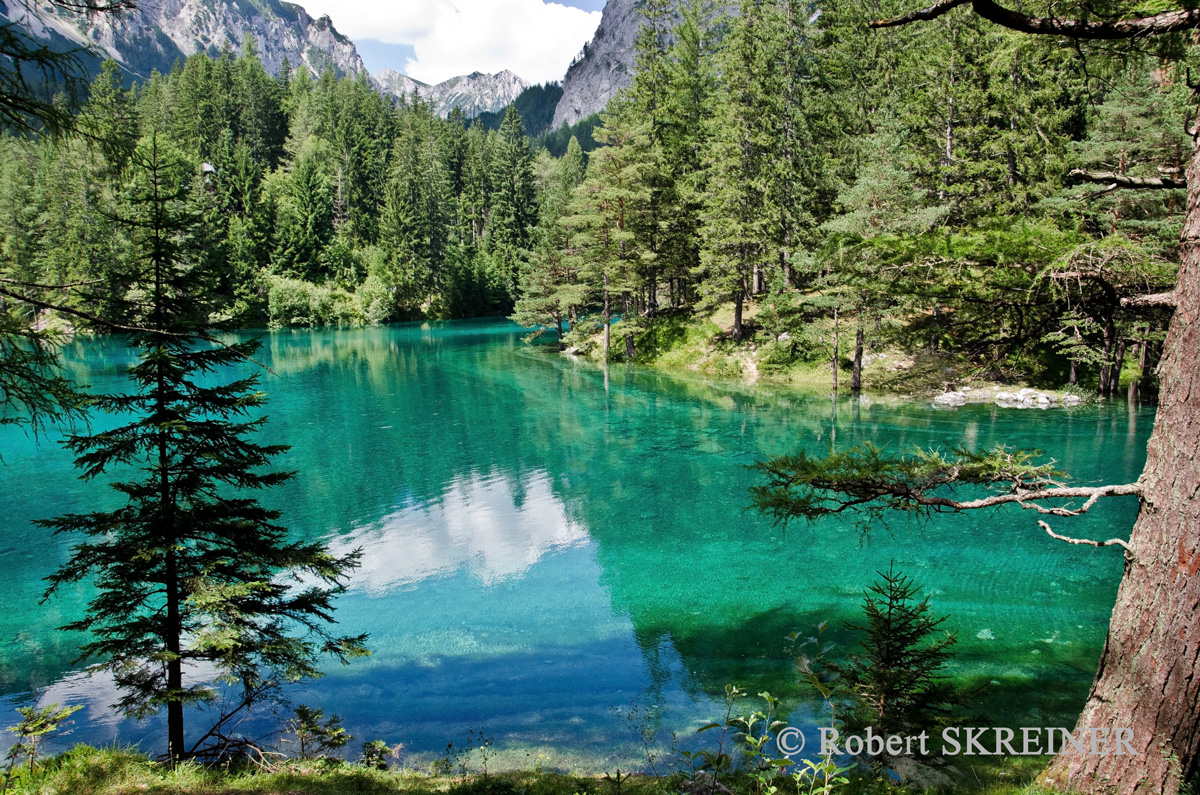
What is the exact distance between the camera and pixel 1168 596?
4.60m

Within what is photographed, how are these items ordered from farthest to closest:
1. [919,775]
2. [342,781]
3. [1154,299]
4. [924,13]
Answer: [342,781] < [919,775] < [1154,299] < [924,13]

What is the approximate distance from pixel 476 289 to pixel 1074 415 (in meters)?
61.0

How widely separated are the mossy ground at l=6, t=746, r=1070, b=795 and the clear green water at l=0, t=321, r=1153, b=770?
5.57ft

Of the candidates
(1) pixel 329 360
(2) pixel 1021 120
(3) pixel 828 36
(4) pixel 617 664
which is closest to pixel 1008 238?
(4) pixel 617 664

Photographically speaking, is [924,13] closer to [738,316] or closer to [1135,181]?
[1135,181]

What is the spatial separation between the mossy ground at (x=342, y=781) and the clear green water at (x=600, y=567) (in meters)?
1.70

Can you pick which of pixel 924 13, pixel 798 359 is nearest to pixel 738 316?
pixel 798 359

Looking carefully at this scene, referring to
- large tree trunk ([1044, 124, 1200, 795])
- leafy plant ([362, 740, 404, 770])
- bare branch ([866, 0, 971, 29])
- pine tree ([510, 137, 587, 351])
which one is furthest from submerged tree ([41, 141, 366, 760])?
pine tree ([510, 137, 587, 351])

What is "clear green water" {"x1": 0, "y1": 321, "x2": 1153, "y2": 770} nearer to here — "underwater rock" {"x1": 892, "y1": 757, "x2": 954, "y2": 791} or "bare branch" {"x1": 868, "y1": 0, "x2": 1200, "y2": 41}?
"underwater rock" {"x1": 892, "y1": 757, "x2": 954, "y2": 791}

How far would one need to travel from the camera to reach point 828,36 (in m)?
39.6

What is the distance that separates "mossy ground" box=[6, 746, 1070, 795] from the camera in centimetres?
555

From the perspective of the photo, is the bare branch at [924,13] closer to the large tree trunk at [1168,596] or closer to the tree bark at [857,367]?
the large tree trunk at [1168,596]

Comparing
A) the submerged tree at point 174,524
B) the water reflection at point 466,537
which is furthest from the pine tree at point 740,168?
the submerged tree at point 174,524

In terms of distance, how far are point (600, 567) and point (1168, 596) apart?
10.7 meters
